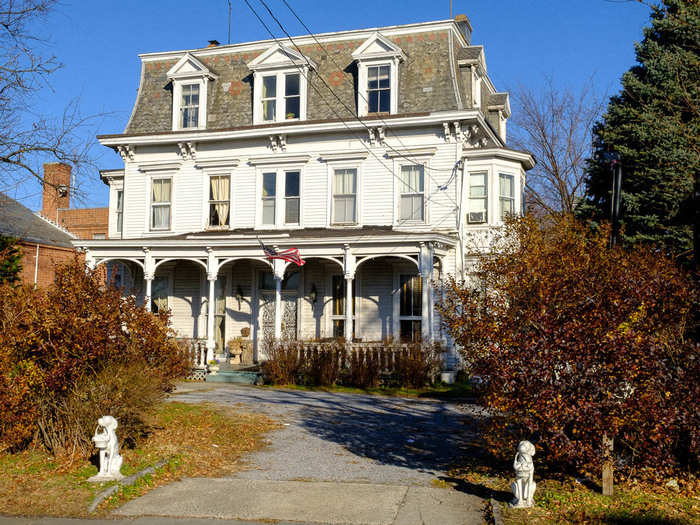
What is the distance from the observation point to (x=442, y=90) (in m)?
21.4

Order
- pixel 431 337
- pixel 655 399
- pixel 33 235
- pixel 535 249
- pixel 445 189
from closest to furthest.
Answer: pixel 655 399 → pixel 535 249 → pixel 431 337 → pixel 445 189 → pixel 33 235

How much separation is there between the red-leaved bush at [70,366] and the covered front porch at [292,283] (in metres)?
10.0

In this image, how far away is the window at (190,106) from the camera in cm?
2389

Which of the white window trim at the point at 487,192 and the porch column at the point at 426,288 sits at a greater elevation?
the white window trim at the point at 487,192

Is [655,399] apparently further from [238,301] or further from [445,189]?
[238,301]

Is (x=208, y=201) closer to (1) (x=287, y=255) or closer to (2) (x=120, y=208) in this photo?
(2) (x=120, y=208)

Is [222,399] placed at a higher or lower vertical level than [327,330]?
lower

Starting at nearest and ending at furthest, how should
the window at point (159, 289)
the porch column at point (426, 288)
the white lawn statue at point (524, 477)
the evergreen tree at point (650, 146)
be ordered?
the white lawn statue at point (524, 477) < the evergreen tree at point (650, 146) < the porch column at point (426, 288) < the window at point (159, 289)

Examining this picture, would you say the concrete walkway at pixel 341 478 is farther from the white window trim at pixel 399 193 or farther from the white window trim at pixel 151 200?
the white window trim at pixel 151 200

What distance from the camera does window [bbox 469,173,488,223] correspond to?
21312 millimetres

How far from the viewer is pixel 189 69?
23797mm

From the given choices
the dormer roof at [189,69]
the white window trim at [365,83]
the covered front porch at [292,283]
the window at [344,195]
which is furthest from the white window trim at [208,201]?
the white window trim at [365,83]

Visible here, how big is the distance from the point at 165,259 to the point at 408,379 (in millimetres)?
8788

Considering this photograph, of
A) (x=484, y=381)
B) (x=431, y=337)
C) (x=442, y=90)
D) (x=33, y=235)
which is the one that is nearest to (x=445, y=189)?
(x=442, y=90)
